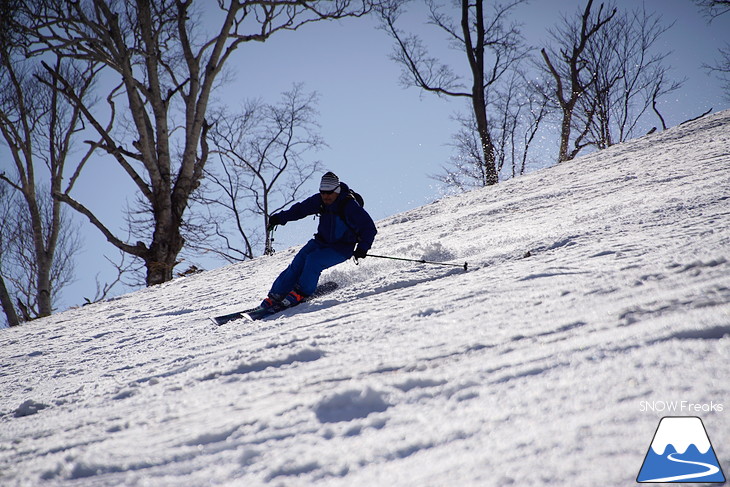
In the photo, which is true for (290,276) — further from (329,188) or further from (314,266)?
(329,188)

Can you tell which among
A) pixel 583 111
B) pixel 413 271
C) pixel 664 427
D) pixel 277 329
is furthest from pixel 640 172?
pixel 583 111

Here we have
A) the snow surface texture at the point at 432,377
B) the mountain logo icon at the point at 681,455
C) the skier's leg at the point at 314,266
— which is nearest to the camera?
the mountain logo icon at the point at 681,455

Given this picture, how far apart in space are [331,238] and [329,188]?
459mm

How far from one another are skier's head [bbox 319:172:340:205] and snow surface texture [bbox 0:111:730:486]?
0.84 meters

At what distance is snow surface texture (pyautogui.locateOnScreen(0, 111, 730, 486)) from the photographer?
1093 mm

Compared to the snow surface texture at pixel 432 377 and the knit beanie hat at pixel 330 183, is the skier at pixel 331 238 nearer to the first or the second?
the knit beanie hat at pixel 330 183

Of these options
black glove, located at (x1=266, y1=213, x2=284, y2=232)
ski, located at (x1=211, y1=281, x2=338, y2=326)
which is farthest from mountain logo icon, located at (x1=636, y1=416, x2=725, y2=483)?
black glove, located at (x1=266, y1=213, x2=284, y2=232)

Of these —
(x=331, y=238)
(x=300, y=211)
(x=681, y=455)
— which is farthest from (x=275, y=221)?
(x=681, y=455)

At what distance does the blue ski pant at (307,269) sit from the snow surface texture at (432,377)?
0.24 metres

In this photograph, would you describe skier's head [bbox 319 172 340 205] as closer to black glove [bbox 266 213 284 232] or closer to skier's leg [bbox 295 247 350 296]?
skier's leg [bbox 295 247 350 296]

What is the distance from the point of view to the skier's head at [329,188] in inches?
157

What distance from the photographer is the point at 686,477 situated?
0.91 metres

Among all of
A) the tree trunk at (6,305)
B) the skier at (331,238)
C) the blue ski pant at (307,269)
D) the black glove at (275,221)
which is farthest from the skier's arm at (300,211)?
the tree trunk at (6,305)

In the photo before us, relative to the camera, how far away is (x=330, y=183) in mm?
3992
